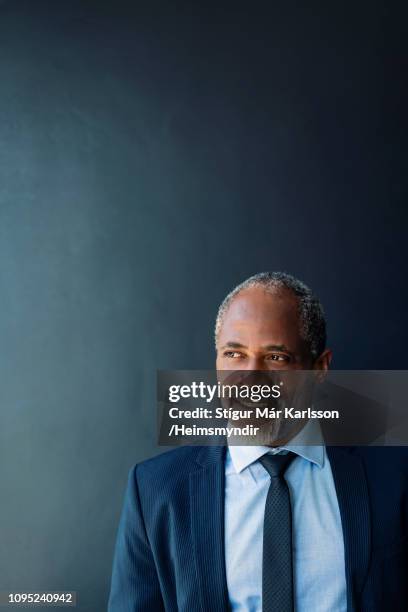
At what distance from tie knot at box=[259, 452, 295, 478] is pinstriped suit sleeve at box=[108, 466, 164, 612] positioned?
0.32m

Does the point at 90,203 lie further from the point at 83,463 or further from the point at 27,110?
the point at 83,463

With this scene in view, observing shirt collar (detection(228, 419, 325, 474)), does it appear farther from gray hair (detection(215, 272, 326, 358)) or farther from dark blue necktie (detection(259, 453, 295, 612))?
gray hair (detection(215, 272, 326, 358))

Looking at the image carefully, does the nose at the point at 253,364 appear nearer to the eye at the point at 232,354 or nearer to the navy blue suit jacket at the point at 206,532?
the eye at the point at 232,354

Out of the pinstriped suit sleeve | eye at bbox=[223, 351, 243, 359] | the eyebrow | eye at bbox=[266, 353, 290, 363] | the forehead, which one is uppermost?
the forehead

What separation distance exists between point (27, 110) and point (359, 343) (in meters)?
1.20

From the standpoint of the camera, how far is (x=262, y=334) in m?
1.56

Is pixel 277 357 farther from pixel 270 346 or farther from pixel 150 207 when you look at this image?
pixel 150 207

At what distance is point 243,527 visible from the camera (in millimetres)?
1492

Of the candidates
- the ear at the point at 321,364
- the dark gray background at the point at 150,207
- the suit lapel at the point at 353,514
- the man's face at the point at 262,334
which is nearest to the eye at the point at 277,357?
the man's face at the point at 262,334

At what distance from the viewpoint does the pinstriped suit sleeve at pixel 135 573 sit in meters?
1.53

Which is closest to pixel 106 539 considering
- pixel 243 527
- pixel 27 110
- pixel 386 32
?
pixel 243 527

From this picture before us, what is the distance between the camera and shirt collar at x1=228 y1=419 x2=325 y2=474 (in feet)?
5.06

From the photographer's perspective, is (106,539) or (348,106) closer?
(106,539)

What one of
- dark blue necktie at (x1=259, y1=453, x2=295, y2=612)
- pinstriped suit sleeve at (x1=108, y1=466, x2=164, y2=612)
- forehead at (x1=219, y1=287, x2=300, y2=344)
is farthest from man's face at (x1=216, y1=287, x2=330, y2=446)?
pinstriped suit sleeve at (x1=108, y1=466, x2=164, y2=612)
